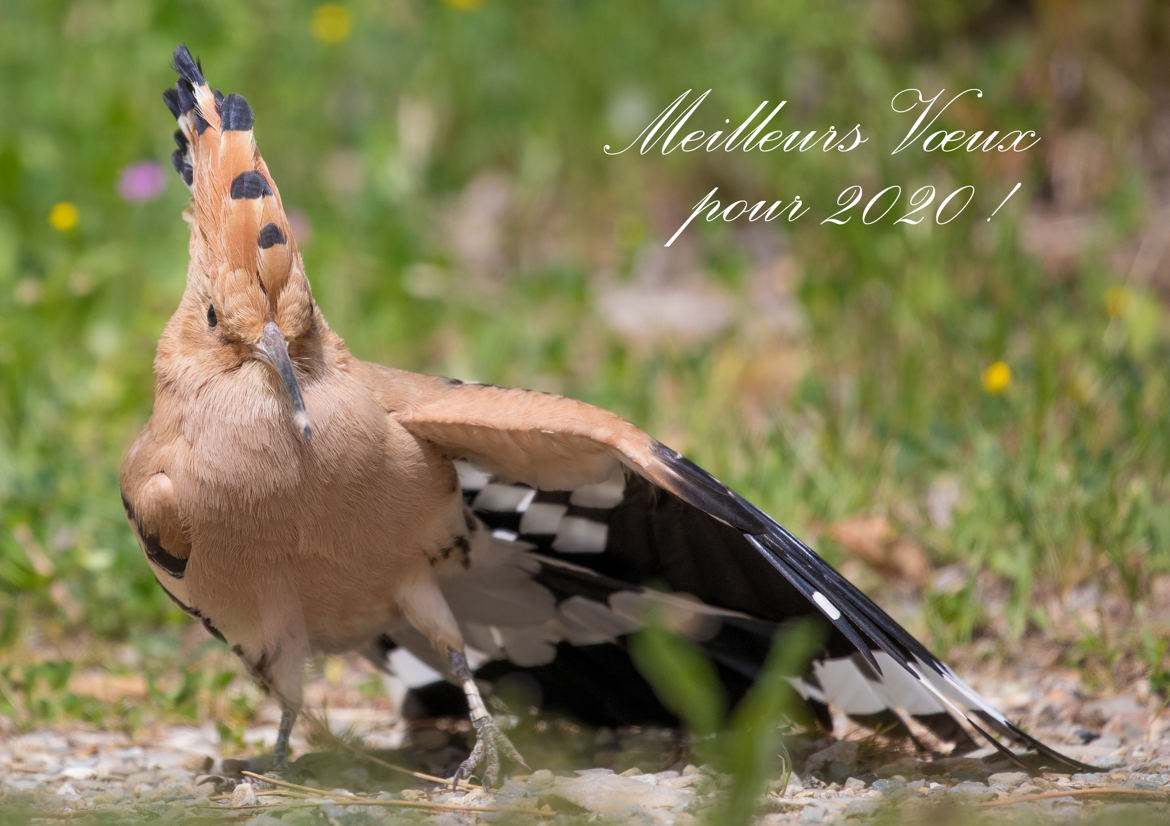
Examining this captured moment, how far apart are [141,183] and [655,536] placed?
11.3 feet

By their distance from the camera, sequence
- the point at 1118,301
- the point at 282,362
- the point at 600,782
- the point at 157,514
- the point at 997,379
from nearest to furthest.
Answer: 1. the point at 600,782
2. the point at 282,362
3. the point at 157,514
4. the point at 997,379
5. the point at 1118,301

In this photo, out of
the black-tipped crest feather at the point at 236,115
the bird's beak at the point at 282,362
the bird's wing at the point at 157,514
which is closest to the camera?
the bird's beak at the point at 282,362

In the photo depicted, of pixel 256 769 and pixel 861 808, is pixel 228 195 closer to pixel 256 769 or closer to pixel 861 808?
pixel 256 769

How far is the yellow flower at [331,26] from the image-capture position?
733 centimetres

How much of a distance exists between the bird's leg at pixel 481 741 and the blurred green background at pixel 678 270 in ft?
2.81

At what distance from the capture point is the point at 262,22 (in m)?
7.53

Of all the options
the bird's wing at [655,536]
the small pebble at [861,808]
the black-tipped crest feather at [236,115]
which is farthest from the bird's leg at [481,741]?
the black-tipped crest feather at [236,115]

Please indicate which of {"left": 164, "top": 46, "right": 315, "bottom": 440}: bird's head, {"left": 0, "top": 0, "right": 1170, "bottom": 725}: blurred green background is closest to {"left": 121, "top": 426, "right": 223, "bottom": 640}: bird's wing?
{"left": 164, "top": 46, "right": 315, "bottom": 440}: bird's head

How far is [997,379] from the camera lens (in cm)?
448

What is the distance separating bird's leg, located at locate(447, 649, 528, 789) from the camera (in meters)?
3.16

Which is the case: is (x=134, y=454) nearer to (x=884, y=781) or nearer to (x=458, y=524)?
(x=458, y=524)

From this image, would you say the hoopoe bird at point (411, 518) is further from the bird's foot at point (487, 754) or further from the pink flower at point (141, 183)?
the pink flower at point (141, 183)

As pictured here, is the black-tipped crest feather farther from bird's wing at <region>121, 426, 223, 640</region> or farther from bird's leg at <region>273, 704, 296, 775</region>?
bird's leg at <region>273, 704, 296, 775</region>

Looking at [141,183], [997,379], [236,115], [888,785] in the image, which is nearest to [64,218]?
→ [141,183]
